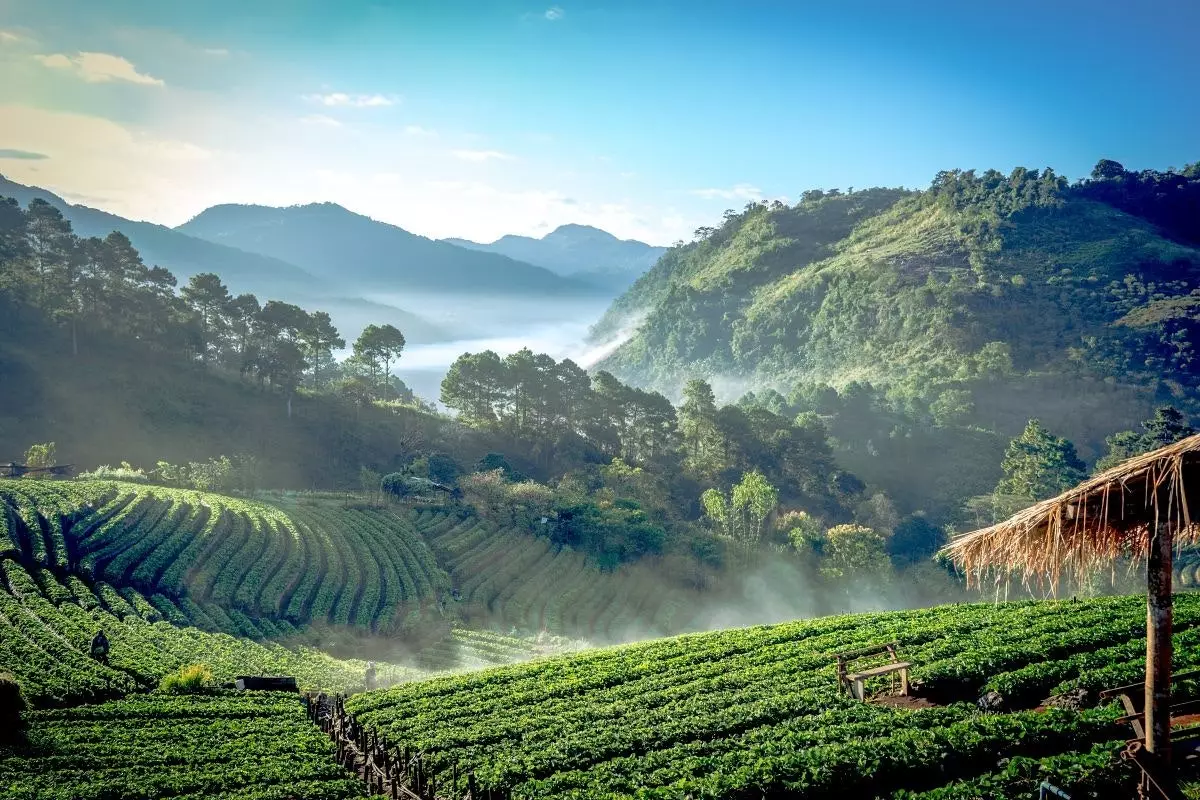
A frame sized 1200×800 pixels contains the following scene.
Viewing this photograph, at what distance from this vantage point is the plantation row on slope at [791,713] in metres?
16.0

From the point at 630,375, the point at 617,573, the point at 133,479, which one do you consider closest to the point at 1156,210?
the point at 630,375

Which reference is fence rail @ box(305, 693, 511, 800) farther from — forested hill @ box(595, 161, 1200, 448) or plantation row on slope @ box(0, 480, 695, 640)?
forested hill @ box(595, 161, 1200, 448)

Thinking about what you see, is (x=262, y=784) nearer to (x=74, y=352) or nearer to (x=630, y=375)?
(x=74, y=352)

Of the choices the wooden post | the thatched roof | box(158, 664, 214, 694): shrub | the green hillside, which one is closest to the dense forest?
the green hillside

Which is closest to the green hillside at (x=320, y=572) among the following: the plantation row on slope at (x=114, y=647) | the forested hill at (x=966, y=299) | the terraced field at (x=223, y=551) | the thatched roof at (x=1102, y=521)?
the terraced field at (x=223, y=551)

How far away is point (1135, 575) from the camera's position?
229 ft

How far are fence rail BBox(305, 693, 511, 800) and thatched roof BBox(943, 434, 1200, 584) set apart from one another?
34.7ft

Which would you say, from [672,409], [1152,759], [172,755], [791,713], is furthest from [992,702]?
[672,409]

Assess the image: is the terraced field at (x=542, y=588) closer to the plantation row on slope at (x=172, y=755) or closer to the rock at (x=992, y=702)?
the plantation row on slope at (x=172, y=755)

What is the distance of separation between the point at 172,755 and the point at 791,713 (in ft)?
49.2

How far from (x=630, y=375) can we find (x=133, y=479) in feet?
462

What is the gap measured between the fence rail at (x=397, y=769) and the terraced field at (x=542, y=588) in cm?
2726

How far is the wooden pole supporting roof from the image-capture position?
9141 mm

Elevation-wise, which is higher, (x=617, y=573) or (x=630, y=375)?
(x=630, y=375)
